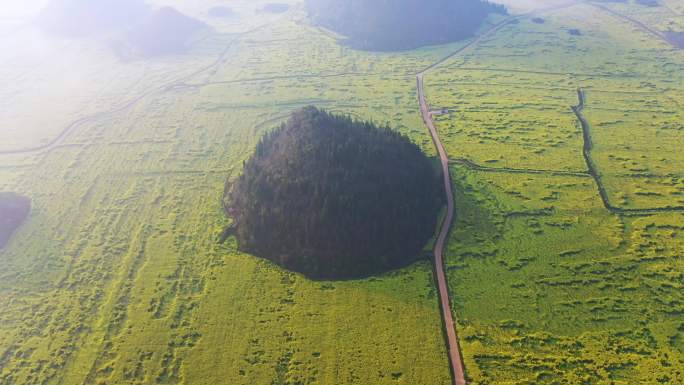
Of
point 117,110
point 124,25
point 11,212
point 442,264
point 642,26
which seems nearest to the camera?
point 442,264

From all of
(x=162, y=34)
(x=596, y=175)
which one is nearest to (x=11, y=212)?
(x=596, y=175)

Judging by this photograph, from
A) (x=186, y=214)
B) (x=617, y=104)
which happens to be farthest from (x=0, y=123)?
(x=617, y=104)

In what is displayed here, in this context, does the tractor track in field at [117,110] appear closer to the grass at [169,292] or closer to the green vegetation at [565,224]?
the grass at [169,292]

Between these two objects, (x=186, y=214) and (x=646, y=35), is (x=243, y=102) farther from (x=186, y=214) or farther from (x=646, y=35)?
(x=646, y=35)

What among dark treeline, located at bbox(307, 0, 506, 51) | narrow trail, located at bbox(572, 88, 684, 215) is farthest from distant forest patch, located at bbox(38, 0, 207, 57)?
narrow trail, located at bbox(572, 88, 684, 215)

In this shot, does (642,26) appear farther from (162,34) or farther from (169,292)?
(169,292)

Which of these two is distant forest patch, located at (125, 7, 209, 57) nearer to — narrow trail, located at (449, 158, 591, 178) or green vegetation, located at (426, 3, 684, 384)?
green vegetation, located at (426, 3, 684, 384)
